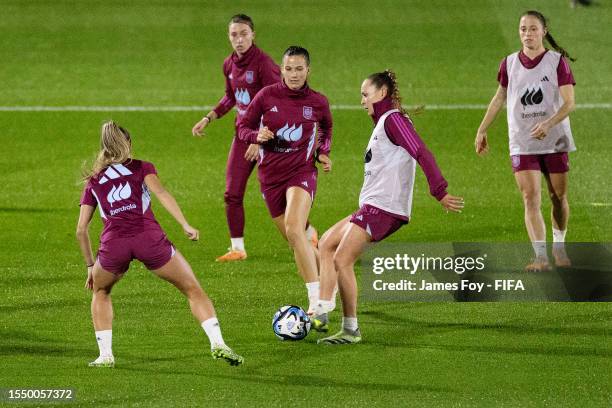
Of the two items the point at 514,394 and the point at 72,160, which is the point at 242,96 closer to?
the point at 514,394

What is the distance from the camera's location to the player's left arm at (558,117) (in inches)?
474

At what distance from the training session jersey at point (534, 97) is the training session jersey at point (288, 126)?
6.72 ft

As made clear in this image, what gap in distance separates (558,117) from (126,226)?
452cm

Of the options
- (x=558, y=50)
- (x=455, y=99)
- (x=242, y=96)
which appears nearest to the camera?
(x=558, y=50)

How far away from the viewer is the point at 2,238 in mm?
14594

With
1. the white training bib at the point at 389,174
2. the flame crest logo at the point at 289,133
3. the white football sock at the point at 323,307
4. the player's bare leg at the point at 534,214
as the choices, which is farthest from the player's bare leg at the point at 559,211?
the white football sock at the point at 323,307

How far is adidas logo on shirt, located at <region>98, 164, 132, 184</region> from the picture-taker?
9305 mm

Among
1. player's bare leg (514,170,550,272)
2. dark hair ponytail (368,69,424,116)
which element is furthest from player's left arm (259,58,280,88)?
dark hair ponytail (368,69,424,116)

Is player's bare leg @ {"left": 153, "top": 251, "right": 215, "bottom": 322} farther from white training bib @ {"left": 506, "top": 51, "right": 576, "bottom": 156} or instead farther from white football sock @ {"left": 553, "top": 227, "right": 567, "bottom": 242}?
white football sock @ {"left": 553, "top": 227, "right": 567, "bottom": 242}

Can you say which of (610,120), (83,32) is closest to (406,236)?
(610,120)

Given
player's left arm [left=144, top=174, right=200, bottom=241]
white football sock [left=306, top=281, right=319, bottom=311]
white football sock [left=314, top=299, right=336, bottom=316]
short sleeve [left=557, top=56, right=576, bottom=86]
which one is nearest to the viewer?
player's left arm [left=144, top=174, right=200, bottom=241]

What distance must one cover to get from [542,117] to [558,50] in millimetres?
621

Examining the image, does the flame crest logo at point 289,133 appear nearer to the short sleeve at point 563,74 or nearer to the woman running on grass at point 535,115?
the woman running on grass at point 535,115

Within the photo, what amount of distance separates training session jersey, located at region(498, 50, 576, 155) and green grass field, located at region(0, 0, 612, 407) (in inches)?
69.3
